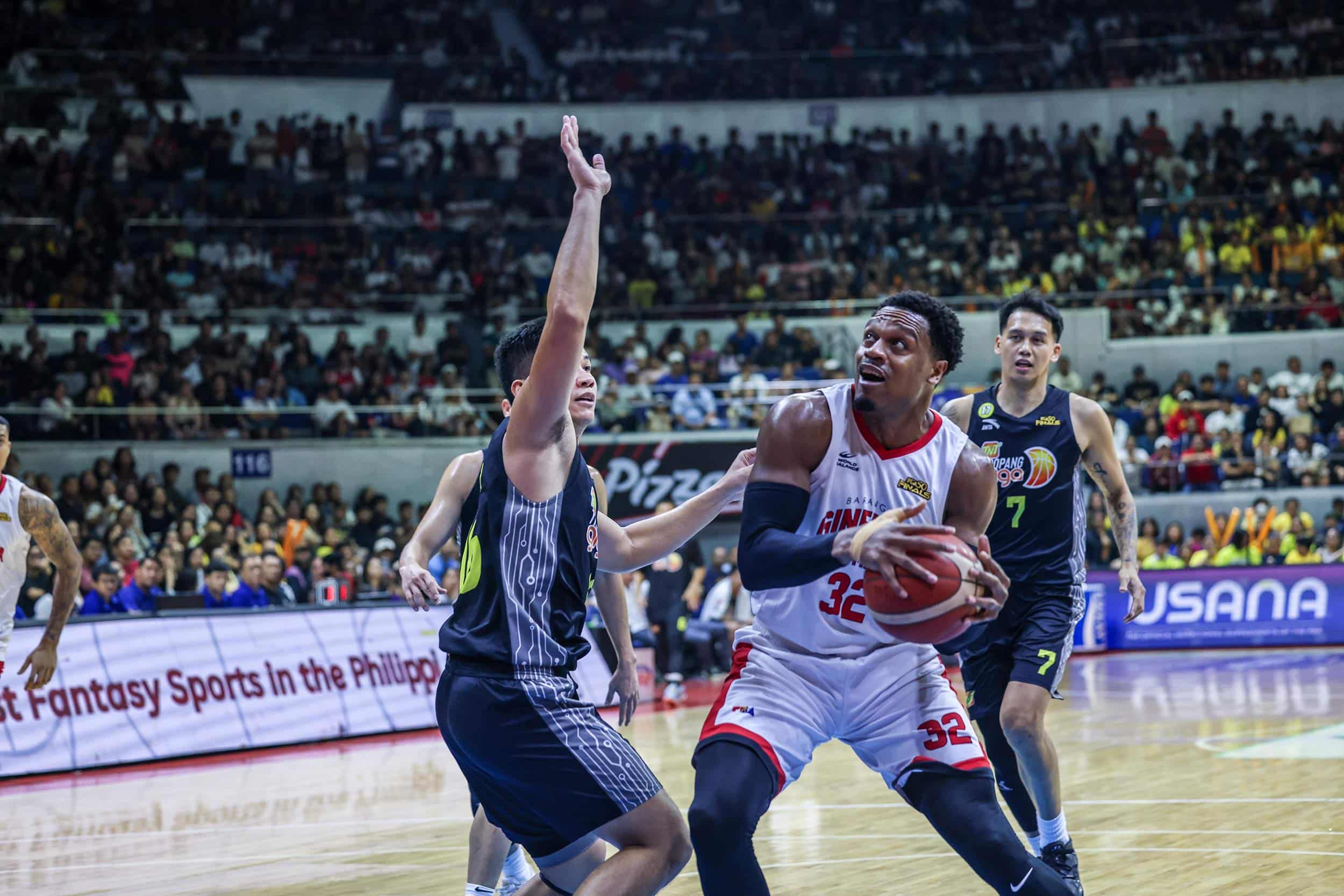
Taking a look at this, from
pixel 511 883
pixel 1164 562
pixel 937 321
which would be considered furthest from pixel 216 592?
pixel 1164 562

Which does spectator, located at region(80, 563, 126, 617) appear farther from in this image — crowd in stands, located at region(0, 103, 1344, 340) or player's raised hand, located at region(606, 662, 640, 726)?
crowd in stands, located at region(0, 103, 1344, 340)

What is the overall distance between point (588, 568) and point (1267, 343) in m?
23.1

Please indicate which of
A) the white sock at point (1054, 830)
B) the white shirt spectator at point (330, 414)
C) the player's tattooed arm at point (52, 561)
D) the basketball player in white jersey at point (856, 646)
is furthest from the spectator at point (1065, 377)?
the basketball player in white jersey at point (856, 646)

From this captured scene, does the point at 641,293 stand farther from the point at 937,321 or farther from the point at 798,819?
the point at 937,321

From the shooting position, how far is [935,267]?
89.0 feet

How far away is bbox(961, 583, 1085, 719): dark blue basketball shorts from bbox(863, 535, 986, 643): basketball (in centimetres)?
275

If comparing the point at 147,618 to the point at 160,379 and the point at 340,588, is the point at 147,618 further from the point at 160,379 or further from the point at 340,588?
the point at 160,379

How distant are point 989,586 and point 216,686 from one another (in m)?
10.6

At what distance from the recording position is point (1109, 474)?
7.21 meters

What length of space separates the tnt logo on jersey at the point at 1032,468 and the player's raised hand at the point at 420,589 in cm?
330

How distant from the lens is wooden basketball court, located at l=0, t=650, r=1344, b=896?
286 inches

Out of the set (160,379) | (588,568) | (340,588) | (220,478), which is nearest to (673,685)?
(340,588)

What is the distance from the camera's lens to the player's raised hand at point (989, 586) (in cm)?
416

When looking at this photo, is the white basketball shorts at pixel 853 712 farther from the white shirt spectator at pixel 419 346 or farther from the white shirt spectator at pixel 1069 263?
the white shirt spectator at pixel 1069 263
